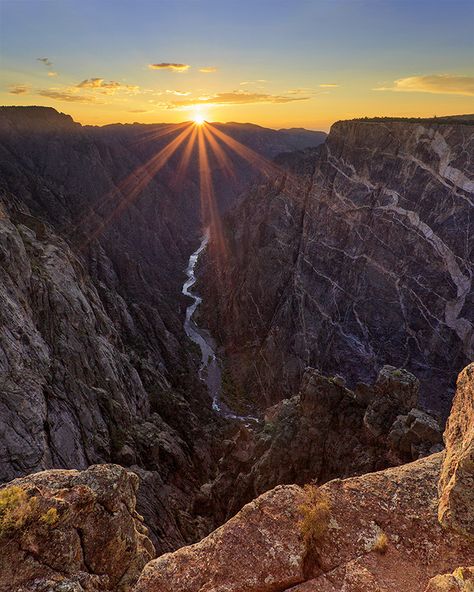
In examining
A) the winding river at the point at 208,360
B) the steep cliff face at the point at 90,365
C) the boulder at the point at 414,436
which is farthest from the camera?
the winding river at the point at 208,360

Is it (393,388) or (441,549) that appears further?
(393,388)

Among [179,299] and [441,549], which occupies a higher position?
[441,549]

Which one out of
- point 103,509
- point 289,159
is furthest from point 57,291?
point 289,159

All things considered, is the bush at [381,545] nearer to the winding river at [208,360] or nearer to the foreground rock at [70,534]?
the foreground rock at [70,534]

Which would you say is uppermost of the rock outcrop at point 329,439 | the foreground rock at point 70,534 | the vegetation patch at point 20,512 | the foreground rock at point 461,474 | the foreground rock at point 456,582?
the foreground rock at point 461,474

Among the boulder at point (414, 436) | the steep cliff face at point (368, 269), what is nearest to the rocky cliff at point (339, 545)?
the boulder at point (414, 436)

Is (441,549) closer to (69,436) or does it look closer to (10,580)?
(10,580)

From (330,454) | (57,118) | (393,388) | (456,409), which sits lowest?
(330,454)
